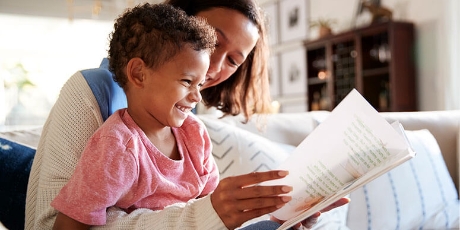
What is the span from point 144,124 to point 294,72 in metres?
4.77

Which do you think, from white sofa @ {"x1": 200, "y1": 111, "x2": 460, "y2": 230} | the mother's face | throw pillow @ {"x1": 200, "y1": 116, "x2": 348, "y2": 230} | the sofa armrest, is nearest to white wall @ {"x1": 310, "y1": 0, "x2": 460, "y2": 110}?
the sofa armrest

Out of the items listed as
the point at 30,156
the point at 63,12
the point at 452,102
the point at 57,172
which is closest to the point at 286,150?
the point at 30,156

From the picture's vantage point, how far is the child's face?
948 millimetres

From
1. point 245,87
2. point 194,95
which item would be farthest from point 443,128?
point 194,95

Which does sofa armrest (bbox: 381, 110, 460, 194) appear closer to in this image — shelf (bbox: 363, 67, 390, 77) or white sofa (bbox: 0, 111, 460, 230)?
white sofa (bbox: 0, 111, 460, 230)

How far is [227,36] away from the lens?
131 centimetres

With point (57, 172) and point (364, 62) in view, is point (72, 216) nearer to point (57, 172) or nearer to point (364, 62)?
point (57, 172)

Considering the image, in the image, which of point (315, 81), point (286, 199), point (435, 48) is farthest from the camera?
point (315, 81)

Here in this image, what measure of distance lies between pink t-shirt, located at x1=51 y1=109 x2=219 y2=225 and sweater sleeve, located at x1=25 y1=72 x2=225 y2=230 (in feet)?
0.13

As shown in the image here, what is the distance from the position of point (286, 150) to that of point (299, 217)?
106cm

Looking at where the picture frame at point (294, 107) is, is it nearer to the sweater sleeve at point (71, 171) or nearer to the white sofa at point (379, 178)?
the white sofa at point (379, 178)

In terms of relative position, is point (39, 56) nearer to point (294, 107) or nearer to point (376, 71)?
point (294, 107)

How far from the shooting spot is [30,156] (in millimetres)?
1295

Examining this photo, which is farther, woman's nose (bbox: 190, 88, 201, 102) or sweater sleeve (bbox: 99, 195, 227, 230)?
woman's nose (bbox: 190, 88, 201, 102)
